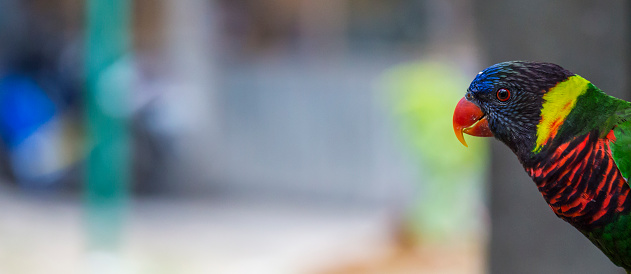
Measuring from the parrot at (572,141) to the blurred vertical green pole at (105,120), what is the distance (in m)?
2.89

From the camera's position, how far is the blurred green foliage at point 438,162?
4.32m

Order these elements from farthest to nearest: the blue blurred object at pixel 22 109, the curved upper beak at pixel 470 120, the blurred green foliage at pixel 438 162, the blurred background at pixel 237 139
A: the blue blurred object at pixel 22 109, the blurred green foliage at pixel 438 162, the blurred background at pixel 237 139, the curved upper beak at pixel 470 120

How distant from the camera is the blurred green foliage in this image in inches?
170

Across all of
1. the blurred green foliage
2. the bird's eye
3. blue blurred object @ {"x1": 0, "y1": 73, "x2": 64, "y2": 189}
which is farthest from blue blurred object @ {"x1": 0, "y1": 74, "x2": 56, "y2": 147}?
the bird's eye

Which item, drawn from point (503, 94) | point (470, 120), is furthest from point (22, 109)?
point (503, 94)

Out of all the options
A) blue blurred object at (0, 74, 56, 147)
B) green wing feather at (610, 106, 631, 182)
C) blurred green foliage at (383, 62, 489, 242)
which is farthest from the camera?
blue blurred object at (0, 74, 56, 147)

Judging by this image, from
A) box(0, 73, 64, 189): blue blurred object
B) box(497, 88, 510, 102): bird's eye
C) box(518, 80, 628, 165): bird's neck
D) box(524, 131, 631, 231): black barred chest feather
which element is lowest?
box(524, 131, 631, 231): black barred chest feather

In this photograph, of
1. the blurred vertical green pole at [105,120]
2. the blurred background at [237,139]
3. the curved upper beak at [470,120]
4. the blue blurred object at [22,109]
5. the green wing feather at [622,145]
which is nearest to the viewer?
the green wing feather at [622,145]

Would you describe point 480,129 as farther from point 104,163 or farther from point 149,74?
point 149,74

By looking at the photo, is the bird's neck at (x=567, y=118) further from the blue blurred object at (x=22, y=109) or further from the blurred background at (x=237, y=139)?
the blue blurred object at (x=22, y=109)

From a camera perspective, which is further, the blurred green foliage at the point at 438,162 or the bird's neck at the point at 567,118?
the blurred green foliage at the point at 438,162

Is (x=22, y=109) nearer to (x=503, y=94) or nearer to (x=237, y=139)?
(x=237, y=139)

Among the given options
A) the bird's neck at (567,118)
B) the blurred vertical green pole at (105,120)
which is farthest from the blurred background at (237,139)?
the bird's neck at (567,118)

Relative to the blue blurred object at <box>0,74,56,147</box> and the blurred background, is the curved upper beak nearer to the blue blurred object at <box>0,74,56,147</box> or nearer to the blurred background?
the blurred background
